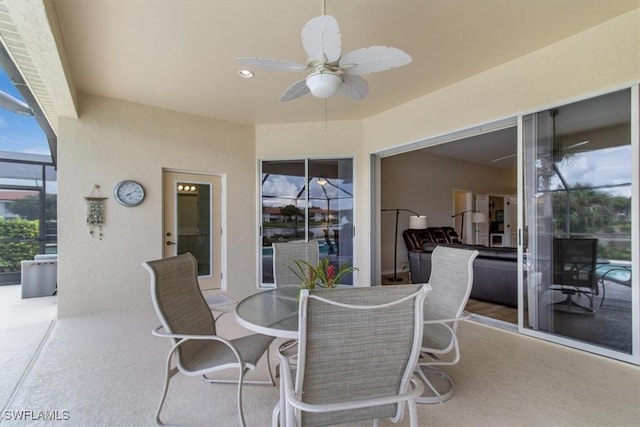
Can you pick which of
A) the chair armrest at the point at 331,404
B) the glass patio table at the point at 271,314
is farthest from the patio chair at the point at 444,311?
the glass patio table at the point at 271,314

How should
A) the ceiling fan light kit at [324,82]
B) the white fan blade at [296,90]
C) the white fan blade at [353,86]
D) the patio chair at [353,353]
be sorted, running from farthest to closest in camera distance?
the white fan blade at [296,90]
the white fan blade at [353,86]
the ceiling fan light kit at [324,82]
the patio chair at [353,353]

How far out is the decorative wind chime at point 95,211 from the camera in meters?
4.00

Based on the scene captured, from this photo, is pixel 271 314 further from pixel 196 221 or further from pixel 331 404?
pixel 196 221

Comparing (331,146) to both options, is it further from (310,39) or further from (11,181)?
(11,181)

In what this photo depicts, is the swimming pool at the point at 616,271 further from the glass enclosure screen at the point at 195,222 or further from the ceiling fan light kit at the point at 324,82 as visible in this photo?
the glass enclosure screen at the point at 195,222

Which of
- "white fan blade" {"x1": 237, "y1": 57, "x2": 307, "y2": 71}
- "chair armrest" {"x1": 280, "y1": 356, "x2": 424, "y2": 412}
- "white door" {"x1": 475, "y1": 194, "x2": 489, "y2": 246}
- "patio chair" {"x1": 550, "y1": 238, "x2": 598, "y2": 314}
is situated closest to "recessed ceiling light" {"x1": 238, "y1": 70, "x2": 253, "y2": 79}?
"white fan blade" {"x1": 237, "y1": 57, "x2": 307, "y2": 71}

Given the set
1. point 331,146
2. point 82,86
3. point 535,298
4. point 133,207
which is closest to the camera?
point 535,298

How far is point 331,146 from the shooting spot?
5.05 meters

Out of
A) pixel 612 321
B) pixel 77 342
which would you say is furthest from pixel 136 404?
pixel 612 321

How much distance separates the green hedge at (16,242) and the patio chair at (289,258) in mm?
6274

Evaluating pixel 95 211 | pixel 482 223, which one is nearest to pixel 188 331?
pixel 95 211

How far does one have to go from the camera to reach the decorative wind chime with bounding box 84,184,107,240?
3998 mm

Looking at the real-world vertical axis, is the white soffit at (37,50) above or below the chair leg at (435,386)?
above

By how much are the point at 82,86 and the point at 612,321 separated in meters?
6.13
